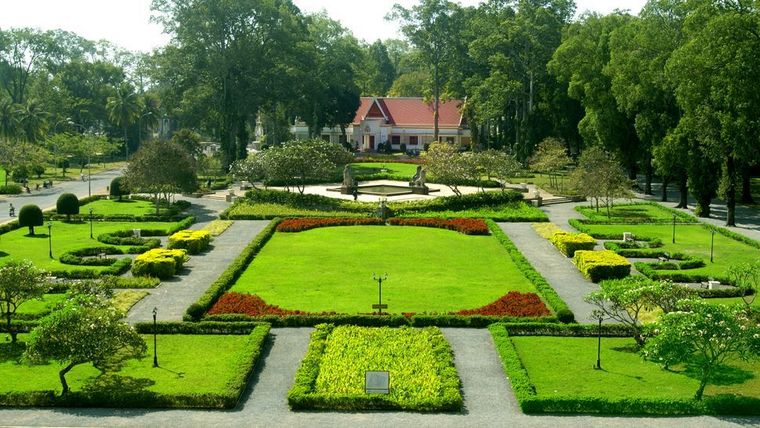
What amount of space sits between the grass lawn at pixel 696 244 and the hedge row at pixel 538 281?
238 inches

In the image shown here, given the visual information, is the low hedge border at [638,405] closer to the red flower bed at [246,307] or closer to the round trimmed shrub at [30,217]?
the red flower bed at [246,307]

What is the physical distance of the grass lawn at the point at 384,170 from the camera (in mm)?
78688

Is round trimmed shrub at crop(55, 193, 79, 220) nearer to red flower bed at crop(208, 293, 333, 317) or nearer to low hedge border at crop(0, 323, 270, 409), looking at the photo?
red flower bed at crop(208, 293, 333, 317)

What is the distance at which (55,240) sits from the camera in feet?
162

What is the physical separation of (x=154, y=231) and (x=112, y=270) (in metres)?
11.4

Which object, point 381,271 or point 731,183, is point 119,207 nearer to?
point 381,271

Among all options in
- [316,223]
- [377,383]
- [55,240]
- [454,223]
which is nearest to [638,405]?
[377,383]

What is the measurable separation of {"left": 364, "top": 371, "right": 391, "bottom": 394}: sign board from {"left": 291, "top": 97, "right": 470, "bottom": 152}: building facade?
88.0m

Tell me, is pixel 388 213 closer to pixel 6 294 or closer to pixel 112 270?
pixel 112 270

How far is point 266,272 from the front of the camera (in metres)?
40.8

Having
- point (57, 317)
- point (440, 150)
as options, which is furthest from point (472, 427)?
point (440, 150)

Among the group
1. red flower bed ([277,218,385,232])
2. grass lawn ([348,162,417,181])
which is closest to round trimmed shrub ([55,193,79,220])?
red flower bed ([277,218,385,232])

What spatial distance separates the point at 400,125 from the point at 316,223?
61.1 meters

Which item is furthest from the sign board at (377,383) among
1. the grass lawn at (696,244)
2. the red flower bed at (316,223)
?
the red flower bed at (316,223)
